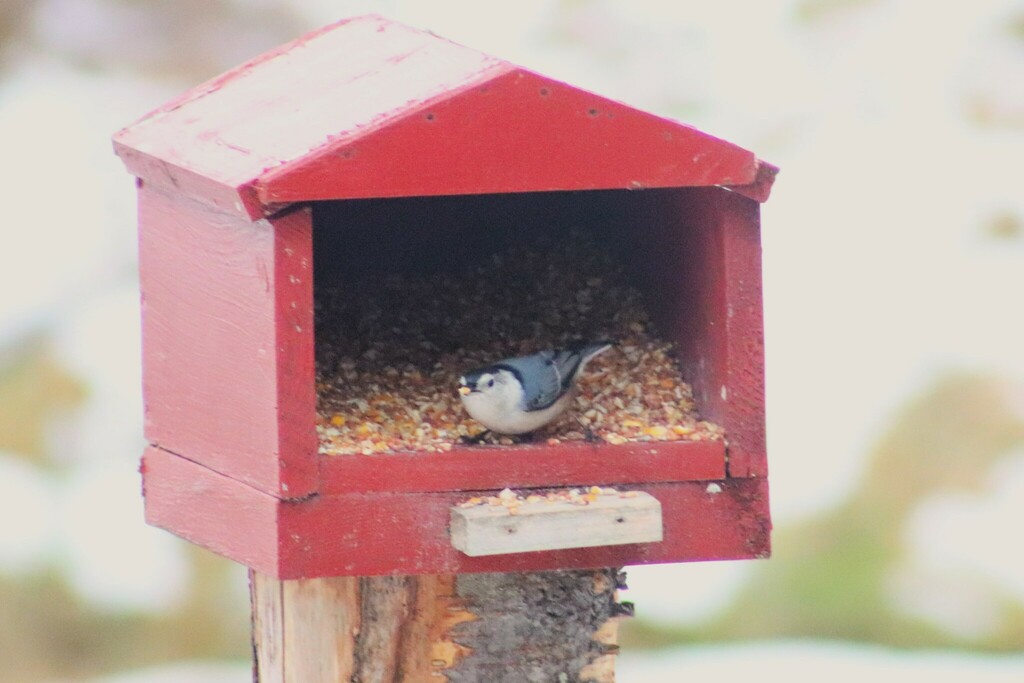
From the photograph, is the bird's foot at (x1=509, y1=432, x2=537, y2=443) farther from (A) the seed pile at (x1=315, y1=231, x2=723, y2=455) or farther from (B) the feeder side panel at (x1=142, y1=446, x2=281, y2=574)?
(B) the feeder side panel at (x1=142, y1=446, x2=281, y2=574)

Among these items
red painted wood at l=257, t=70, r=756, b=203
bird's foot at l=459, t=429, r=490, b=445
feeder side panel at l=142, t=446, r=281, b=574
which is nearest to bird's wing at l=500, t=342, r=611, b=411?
bird's foot at l=459, t=429, r=490, b=445

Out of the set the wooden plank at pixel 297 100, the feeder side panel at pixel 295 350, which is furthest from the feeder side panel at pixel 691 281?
the feeder side panel at pixel 295 350

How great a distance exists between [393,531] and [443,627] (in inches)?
13.1

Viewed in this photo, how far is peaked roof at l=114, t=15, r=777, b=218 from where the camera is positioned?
2875 millimetres

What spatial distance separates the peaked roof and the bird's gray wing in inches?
15.9

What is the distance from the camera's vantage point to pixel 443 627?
331cm

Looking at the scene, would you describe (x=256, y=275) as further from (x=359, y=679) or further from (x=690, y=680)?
(x=690, y=680)

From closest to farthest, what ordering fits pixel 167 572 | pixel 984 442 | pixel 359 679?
pixel 359 679, pixel 167 572, pixel 984 442

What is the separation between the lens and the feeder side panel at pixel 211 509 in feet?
10.0

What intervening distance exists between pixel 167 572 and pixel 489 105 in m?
3.72

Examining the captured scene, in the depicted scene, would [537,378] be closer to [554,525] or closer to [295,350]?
[554,525]

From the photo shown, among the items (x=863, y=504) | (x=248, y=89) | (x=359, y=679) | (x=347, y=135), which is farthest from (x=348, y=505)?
(x=863, y=504)

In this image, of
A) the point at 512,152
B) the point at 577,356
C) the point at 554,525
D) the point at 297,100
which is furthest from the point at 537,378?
the point at 297,100

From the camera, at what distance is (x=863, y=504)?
656 cm
